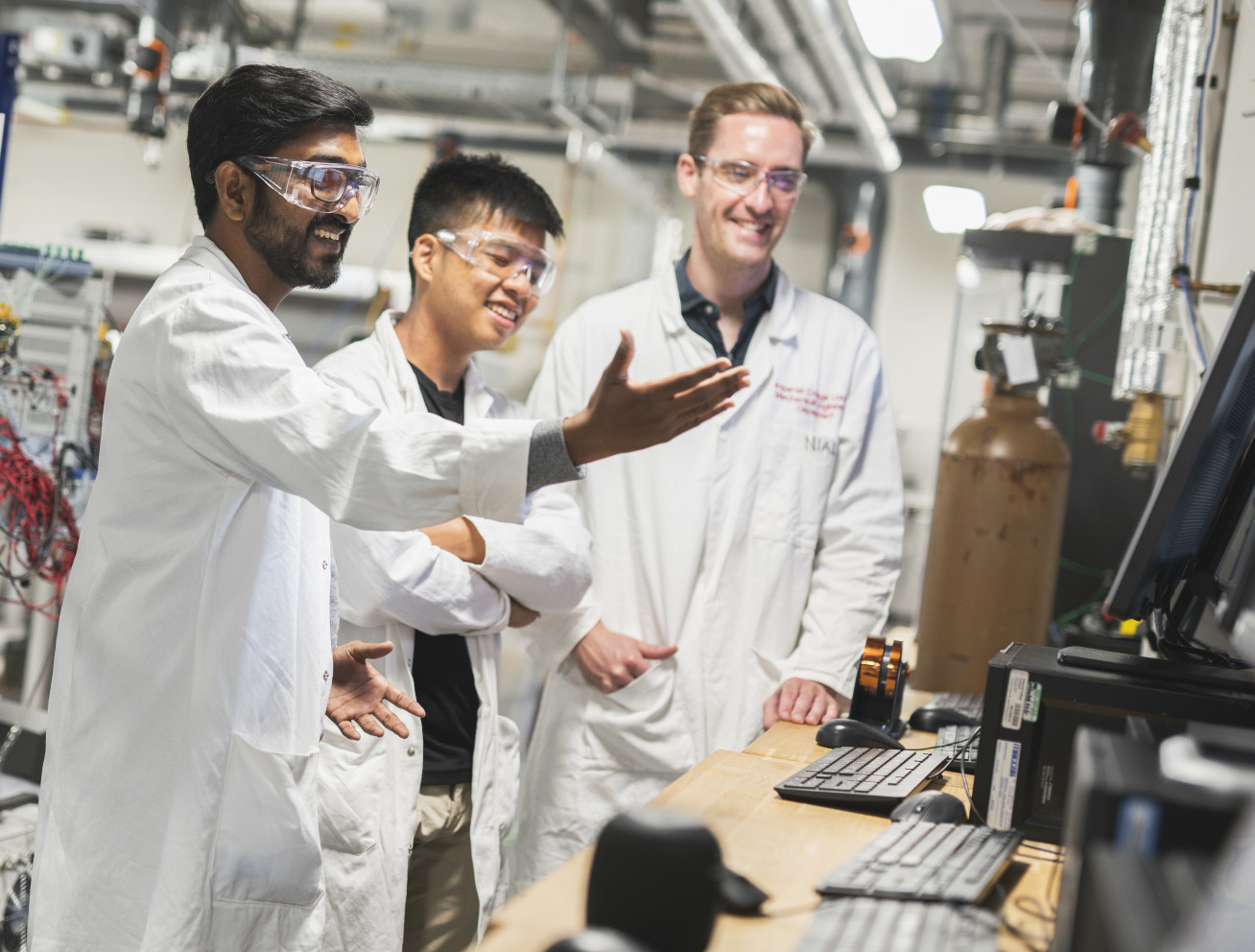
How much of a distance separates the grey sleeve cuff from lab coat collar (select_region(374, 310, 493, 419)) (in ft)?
2.13

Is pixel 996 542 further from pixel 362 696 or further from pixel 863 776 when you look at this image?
pixel 362 696

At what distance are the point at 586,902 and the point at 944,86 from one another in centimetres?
753

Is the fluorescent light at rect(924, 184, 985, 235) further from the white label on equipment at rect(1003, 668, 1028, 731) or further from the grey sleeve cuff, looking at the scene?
the grey sleeve cuff

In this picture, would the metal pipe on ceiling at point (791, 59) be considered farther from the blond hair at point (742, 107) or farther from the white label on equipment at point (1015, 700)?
the white label on equipment at point (1015, 700)

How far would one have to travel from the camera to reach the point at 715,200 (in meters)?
2.28

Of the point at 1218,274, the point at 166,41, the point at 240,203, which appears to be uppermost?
the point at 166,41

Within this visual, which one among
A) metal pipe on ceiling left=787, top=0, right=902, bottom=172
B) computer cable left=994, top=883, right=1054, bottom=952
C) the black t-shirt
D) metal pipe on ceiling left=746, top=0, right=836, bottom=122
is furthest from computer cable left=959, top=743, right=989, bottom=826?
metal pipe on ceiling left=746, top=0, right=836, bottom=122

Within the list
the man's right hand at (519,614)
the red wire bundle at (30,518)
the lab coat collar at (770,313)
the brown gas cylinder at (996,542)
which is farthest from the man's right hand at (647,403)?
the red wire bundle at (30,518)

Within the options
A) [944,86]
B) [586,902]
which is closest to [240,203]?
[586,902]

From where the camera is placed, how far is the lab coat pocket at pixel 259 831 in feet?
4.44

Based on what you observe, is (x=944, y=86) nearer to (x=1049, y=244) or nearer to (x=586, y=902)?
(x=1049, y=244)

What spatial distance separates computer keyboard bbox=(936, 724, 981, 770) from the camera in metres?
1.60

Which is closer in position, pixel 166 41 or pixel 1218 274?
pixel 1218 274

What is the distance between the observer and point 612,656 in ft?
6.94
